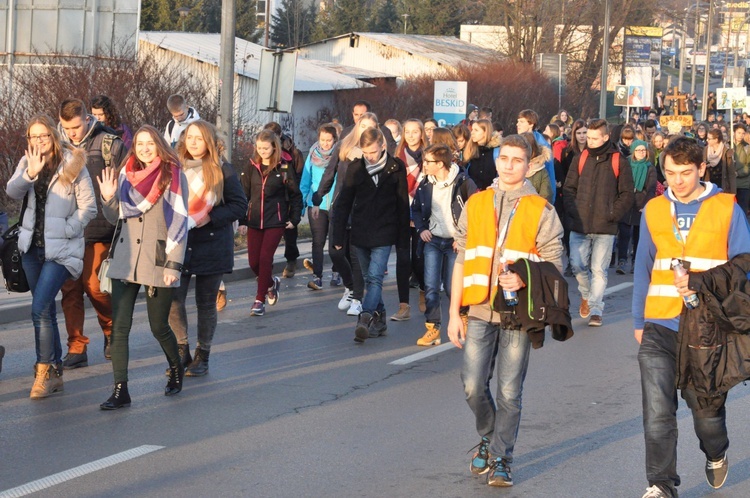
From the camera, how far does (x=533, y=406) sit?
25.9 ft

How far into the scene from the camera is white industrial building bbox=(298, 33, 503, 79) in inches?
2093

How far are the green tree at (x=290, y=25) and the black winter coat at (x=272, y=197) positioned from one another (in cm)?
6793

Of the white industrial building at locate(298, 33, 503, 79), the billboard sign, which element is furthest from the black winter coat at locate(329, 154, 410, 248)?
the white industrial building at locate(298, 33, 503, 79)

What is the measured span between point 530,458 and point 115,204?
3.07 m

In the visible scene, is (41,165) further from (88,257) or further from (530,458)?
(530,458)

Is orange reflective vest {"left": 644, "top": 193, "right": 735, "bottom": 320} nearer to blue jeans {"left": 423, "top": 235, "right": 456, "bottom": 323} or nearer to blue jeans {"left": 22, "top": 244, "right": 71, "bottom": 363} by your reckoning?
blue jeans {"left": 22, "top": 244, "right": 71, "bottom": 363}

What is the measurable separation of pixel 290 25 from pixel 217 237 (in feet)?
239

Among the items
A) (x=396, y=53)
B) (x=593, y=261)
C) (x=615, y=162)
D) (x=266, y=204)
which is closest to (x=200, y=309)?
(x=266, y=204)

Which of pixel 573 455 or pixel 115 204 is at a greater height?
pixel 115 204

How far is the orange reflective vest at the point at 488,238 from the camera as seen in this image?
5.84 m

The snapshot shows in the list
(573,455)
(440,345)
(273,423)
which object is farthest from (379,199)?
(573,455)

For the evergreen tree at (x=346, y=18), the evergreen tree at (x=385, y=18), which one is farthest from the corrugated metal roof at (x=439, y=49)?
the evergreen tree at (x=385, y=18)

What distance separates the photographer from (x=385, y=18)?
81.8 meters

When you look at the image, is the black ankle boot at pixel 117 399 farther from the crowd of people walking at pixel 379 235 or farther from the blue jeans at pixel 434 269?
the blue jeans at pixel 434 269
